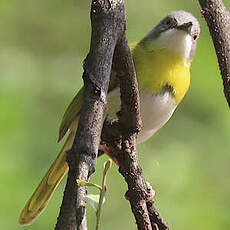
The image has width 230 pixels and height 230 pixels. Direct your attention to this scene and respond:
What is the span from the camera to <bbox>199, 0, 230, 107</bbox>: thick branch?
201 centimetres

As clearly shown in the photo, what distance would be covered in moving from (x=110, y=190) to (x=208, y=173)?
0.59 metres

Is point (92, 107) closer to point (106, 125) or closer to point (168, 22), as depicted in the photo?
point (106, 125)

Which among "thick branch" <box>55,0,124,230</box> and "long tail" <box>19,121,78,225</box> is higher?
"long tail" <box>19,121,78,225</box>

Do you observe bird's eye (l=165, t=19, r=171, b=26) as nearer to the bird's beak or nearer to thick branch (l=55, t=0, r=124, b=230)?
the bird's beak

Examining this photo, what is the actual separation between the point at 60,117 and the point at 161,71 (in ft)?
4.08

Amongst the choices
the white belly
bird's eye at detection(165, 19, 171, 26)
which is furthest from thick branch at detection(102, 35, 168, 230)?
bird's eye at detection(165, 19, 171, 26)

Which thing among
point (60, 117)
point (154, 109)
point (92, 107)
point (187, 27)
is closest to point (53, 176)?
point (154, 109)

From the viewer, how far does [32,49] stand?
505 cm

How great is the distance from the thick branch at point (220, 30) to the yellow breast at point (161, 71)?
1.24m

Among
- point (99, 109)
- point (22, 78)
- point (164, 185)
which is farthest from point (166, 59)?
point (99, 109)

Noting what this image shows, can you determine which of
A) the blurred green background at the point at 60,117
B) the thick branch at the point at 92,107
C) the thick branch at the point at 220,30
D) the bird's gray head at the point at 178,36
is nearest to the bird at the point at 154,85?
the bird's gray head at the point at 178,36

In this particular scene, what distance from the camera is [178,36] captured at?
3.79 m

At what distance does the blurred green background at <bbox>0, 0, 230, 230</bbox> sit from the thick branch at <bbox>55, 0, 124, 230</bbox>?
1986 millimetres

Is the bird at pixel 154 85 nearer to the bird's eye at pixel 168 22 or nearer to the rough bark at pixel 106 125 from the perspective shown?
the bird's eye at pixel 168 22
